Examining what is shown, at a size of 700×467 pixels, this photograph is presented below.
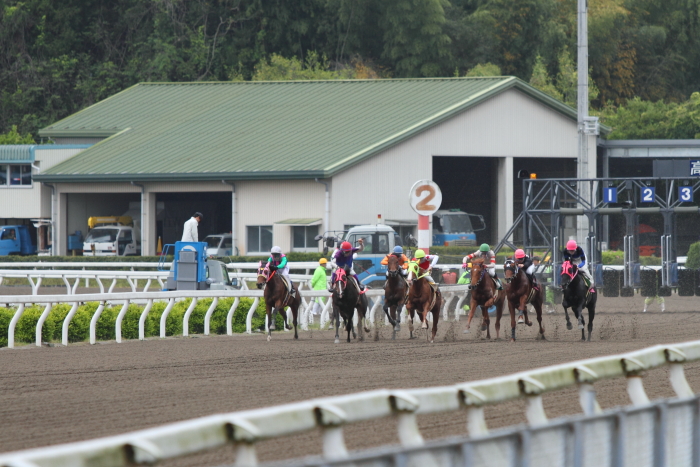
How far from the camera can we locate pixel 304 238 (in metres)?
36.7

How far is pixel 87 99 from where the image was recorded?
6075 centimetres

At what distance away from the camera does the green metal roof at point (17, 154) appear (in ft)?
138

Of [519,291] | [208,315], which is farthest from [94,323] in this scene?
[519,291]

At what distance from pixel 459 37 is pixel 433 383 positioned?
A: 49527 mm

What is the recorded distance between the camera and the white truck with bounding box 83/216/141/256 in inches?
1561

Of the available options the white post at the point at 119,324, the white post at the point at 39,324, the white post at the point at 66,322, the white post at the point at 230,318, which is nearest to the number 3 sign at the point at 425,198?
the white post at the point at 230,318

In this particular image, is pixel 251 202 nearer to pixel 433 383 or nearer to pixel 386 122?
pixel 386 122

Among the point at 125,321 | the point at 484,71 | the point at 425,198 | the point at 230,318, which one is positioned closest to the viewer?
the point at 125,321

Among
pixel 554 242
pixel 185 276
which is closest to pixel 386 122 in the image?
pixel 554 242

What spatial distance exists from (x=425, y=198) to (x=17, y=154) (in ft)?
86.6

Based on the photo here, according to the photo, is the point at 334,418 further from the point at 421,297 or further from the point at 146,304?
the point at 146,304

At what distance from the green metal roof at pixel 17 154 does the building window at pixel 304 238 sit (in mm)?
11372

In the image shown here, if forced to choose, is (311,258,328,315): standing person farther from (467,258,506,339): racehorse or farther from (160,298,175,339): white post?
(467,258,506,339): racehorse

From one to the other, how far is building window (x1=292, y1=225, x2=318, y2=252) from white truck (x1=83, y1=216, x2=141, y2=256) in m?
6.96
